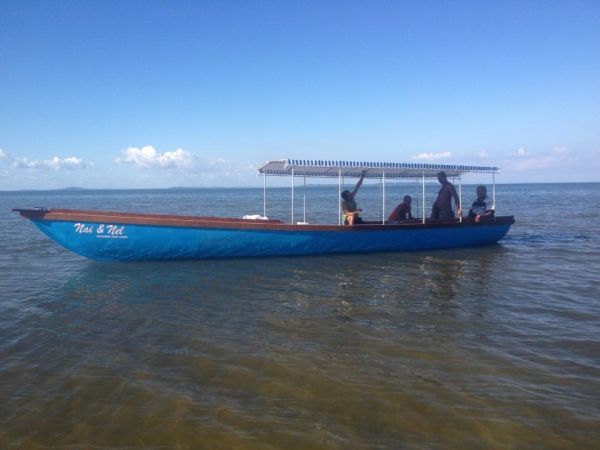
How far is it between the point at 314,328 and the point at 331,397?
2.28 meters

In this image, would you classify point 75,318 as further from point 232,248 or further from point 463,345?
point 463,345

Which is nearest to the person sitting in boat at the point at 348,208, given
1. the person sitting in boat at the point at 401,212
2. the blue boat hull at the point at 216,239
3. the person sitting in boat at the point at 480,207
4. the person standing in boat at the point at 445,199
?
the blue boat hull at the point at 216,239

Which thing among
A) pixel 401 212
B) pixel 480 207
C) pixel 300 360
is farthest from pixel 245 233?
pixel 480 207

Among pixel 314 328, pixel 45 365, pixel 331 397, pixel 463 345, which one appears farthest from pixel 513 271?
pixel 45 365

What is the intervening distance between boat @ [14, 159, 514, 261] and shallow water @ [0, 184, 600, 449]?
1.09 m

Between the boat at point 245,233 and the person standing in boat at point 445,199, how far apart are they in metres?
0.46

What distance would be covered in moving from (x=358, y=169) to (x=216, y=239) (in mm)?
4972

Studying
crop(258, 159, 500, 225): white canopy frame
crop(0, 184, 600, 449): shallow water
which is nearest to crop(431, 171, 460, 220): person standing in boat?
crop(258, 159, 500, 225): white canopy frame

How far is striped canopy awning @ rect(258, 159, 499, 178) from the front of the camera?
1284cm

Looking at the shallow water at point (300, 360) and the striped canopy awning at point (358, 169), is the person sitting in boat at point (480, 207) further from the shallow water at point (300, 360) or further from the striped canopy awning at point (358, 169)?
the shallow water at point (300, 360)

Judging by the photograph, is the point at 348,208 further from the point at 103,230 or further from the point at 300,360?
the point at 300,360

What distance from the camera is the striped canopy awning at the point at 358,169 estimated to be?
1284 cm

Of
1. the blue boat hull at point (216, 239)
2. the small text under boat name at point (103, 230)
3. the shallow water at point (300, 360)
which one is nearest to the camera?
the shallow water at point (300, 360)

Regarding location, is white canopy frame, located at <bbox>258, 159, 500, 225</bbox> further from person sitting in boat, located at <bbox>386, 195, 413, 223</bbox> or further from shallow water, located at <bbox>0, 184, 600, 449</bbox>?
shallow water, located at <bbox>0, 184, 600, 449</bbox>
